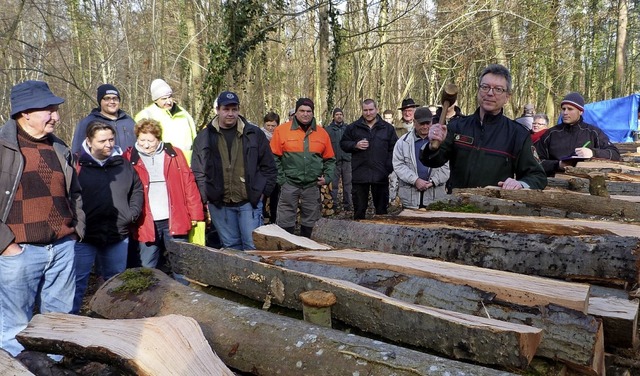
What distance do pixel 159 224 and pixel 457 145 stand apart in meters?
3.03

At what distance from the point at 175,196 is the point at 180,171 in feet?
0.86

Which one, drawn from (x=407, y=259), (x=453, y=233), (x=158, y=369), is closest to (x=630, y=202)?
(x=453, y=233)

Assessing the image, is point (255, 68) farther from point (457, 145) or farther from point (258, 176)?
point (457, 145)

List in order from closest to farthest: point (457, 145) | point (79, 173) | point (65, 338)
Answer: point (65, 338) → point (457, 145) → point (79, 173)

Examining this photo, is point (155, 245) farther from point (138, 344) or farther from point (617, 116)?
point (617, 116)

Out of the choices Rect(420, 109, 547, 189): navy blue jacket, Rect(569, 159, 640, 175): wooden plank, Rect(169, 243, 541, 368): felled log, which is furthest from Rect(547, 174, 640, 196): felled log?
Rect(169, 243, 541, 368): felled log

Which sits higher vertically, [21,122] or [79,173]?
[21,122]

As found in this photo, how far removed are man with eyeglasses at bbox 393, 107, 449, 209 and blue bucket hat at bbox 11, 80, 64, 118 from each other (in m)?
4.07

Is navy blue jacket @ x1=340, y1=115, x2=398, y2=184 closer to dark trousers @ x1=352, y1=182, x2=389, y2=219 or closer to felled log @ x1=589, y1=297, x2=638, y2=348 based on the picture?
dark trousers @ x1=352, y1=182, x2=389, y2=219

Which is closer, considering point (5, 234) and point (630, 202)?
point (5, 234)

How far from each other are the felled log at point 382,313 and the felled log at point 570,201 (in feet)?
6.15

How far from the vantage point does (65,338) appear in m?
2.02

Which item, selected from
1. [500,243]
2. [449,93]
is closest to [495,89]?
[449,93]

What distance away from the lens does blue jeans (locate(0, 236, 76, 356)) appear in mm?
3352
